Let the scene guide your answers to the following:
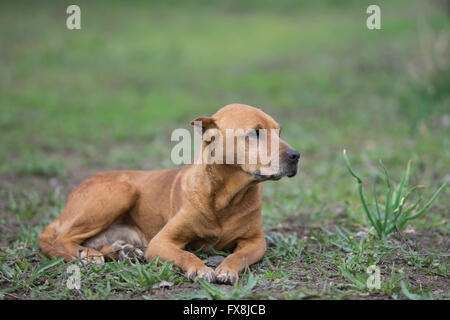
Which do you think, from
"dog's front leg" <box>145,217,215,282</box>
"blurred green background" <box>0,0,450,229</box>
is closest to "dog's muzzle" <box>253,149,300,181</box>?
"dog's front leg" <box>145,217,215,282</box>

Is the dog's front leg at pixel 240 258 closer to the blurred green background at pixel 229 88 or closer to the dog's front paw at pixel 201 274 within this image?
the dog's front paw at pixel 201 274

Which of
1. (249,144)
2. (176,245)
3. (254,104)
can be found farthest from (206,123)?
(254,104)

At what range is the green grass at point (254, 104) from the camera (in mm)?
3934

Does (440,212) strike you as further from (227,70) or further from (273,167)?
(227,70)

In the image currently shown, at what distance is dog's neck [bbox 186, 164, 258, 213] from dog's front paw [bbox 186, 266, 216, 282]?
0.55m

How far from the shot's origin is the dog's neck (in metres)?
3.98

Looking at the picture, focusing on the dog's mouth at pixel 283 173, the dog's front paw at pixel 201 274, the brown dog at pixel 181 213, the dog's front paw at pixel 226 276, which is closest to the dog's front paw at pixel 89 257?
the brown dog at pixel 181 213

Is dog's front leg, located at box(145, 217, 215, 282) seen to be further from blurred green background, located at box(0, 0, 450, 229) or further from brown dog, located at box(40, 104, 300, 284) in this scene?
blurred green background, located at box(0, 0, 450, 229)

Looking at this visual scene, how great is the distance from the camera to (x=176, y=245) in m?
4.16

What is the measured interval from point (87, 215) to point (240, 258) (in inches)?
56.1

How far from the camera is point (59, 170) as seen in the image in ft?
24.1

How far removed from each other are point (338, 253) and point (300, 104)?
23.3 feet

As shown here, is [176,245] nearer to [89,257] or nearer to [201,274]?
[201,274]
